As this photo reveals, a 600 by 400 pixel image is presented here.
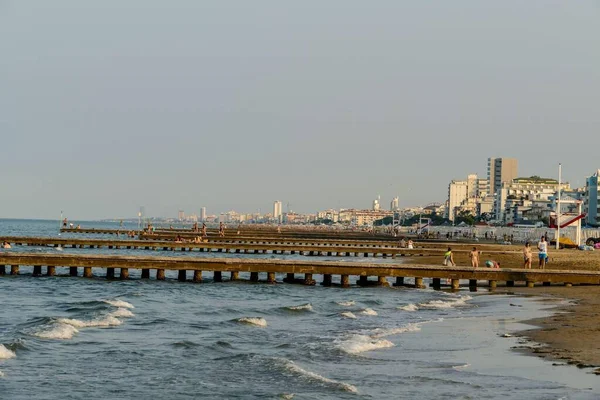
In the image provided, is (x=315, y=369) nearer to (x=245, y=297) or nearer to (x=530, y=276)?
(x=245, y=297)

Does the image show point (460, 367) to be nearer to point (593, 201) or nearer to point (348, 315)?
point (348, 315)

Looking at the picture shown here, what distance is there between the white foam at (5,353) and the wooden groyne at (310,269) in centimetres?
2077

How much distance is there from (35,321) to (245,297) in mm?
11127

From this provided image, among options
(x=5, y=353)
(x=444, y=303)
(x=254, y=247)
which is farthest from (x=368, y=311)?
(x=254, y=247)

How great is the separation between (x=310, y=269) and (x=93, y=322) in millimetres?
16023

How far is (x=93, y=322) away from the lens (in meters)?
25.0

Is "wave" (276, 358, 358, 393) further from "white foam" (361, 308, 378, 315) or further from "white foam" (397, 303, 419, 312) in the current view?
"white foam" (397, 303, 419, 312)

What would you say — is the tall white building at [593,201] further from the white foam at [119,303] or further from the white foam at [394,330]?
the white foam at [394,330]

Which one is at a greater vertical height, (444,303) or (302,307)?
(444,303)

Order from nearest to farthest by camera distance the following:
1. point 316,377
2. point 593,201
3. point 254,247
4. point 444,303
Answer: point 316,377, point 444,303, point 254,247, point 593,201

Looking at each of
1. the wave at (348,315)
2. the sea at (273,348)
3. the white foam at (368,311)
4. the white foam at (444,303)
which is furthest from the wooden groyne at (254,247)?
the wave at (348,315)

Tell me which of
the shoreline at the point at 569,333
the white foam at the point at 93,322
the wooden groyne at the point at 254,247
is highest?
the wooden groyne at the point at 254,247

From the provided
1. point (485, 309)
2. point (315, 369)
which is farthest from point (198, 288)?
point (315, 369)

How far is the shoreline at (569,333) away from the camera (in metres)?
17.7
